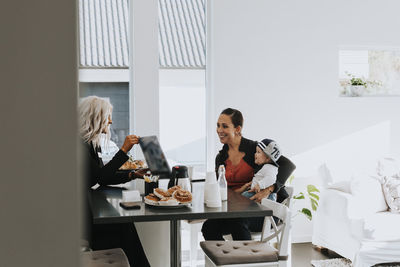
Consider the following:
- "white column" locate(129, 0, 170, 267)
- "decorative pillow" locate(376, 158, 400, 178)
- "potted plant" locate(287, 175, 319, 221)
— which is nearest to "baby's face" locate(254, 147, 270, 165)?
"white column" locate(129, 0, 170, 267)

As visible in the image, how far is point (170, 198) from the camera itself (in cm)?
236

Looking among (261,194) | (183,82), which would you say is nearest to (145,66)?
(183,82)

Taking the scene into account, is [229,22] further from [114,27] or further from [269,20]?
[114,27]

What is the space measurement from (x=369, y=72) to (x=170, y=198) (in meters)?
3.70

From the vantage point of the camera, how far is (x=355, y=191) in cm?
419

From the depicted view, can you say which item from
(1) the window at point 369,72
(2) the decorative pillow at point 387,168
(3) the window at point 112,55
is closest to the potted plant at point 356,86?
(1) the window at point 369,72

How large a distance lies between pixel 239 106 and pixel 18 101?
471 centimetres

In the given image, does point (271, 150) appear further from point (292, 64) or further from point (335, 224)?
point (292, 64)

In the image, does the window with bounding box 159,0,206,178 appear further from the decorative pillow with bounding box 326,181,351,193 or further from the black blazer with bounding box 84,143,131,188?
the black blazer with bounding box 84,143,131,188

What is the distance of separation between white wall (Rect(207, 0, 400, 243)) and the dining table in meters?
2.17

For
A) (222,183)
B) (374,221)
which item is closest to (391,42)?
(374,221)

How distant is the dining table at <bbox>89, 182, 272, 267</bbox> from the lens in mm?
2191

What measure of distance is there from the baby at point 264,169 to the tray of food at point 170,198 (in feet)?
2.56

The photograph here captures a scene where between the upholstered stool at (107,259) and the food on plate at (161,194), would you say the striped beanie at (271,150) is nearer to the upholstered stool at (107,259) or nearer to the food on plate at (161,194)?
the food on plate at (161,194)
